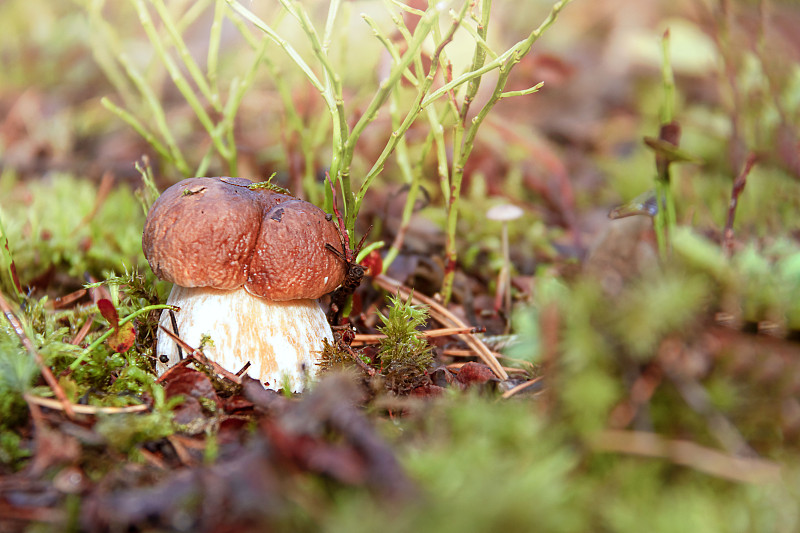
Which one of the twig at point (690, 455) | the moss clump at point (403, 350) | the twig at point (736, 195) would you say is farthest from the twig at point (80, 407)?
the twig at point (736, 195)

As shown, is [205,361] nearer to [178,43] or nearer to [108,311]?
[108,311]

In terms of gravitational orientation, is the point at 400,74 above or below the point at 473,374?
above

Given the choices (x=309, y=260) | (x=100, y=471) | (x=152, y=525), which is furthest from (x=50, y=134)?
(x=152, y=525)

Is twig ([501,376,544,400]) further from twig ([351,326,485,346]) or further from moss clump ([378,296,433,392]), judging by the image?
twig ([351,326,485,346])

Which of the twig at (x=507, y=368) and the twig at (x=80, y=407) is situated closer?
the twig at (x=80, y=407)

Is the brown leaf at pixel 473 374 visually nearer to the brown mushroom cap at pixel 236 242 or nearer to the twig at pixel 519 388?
the twig at pixel 519 388

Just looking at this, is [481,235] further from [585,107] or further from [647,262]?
[585,107]

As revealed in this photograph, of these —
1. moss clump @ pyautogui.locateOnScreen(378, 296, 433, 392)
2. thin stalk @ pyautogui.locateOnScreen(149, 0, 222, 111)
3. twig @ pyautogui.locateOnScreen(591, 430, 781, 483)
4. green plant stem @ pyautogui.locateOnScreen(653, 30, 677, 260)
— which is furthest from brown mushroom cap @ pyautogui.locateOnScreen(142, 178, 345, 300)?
green plant stem @ pyautogui.locateOnScreen(653, 30, 677, 260)

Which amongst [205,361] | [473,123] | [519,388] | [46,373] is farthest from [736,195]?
[46,373]
